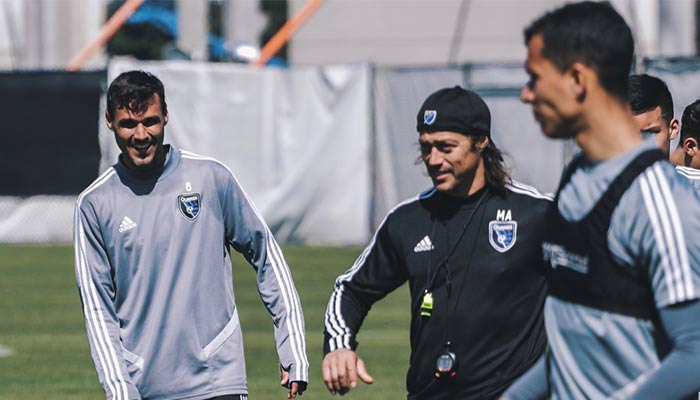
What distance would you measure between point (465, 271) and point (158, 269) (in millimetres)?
1263

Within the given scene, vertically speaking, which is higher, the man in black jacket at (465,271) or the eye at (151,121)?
the eye at (151,121)

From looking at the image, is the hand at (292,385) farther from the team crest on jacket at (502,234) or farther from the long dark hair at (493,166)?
the long dark hair at (493,166)

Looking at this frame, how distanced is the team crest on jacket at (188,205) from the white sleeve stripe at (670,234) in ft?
9.15

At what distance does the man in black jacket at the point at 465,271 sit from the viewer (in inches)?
206

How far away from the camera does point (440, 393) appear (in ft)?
17.2

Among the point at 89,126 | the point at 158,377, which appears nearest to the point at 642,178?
the point at 158,377

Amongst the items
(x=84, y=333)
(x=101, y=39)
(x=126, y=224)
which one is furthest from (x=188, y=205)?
(x=101, y=39)

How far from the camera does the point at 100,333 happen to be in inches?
215

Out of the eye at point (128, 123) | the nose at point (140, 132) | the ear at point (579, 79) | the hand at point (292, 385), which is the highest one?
the ear at point (579, 79)

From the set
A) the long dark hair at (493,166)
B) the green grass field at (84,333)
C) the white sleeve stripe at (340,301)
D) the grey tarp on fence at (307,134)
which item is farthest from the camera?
the grey tarp on fence at (307,134)

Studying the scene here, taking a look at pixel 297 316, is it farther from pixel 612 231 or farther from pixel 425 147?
pixel 612 231

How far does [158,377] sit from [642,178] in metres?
2.86

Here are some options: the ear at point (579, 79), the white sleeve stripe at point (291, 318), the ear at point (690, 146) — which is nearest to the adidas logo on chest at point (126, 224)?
the white sleeve stripe at point (291, 318)

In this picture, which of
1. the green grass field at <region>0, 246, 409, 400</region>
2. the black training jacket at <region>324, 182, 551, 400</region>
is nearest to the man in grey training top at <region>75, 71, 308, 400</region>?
the black training jacket at <region>324, 182, 551, 400</region>
